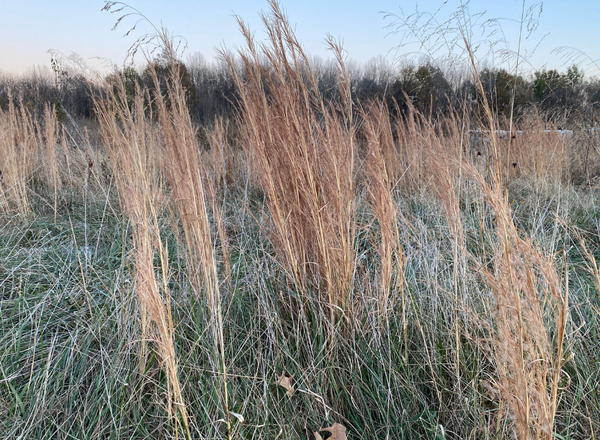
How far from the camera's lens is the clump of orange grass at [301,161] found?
4.89 ft

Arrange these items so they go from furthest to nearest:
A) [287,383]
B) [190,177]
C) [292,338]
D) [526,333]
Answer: [292,338], [287,383], [190,177], [526,333]

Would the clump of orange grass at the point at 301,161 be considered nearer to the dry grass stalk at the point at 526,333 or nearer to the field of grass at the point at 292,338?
the field of grass at the point at 292,338

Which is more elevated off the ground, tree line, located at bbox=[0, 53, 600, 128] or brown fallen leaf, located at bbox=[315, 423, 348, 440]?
tree line, located at bbox=[0, 53, 600, 128]

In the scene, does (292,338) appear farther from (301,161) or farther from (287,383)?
(301,161)

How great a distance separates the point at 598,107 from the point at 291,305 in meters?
8.53

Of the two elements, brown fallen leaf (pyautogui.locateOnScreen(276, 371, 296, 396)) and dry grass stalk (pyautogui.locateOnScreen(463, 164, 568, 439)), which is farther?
brown fallen leaf (pyautogui.locateOnScreen(276, 371, 296, 396))

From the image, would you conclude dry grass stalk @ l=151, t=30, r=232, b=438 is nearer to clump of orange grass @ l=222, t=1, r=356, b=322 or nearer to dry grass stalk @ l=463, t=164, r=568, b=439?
clump of orange grass @ l=222, t=1, r=356, b=322

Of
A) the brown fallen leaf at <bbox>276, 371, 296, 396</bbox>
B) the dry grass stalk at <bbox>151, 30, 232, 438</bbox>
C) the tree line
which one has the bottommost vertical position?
the brown fallen leaf at <bbox>276, 371, 296, 396</bbox>

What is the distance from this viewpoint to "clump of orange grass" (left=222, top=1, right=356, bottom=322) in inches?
58.6

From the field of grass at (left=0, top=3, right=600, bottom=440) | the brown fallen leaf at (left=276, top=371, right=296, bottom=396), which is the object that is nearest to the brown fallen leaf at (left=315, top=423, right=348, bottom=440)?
the field of grass at (left=0, top=3, right=600, bottom=440)

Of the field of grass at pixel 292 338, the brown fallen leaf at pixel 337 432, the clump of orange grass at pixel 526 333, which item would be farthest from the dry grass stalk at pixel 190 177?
the clump of orange grass at pixel 526 333

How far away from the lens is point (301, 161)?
1.51 metres

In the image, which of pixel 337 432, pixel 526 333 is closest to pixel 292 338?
pixel 337 432

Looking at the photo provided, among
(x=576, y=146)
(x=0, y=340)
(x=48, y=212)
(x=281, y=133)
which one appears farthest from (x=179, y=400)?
(x=576, y=146)
